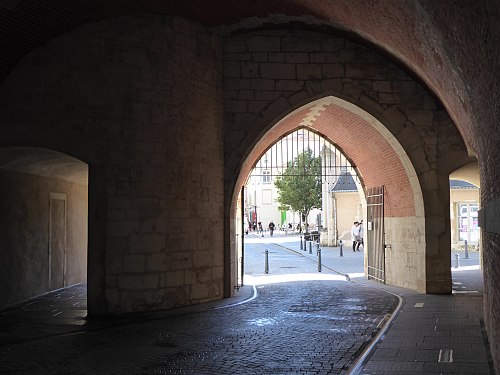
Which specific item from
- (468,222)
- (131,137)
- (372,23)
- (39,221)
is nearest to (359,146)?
(372,23)

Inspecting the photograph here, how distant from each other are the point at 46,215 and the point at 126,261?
2842 millimetres

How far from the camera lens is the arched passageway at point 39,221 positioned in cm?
950

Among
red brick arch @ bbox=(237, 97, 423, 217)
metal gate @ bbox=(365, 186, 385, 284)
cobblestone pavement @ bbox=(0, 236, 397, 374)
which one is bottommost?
cobblestone pavement @ bbox=(0, 236, 397, 374)

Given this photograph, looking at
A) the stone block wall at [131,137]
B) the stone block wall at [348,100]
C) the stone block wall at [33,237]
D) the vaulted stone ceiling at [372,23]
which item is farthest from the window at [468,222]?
the stone block wall at [131,137]

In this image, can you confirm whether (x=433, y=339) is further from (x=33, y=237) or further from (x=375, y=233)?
(x=375, y=233)

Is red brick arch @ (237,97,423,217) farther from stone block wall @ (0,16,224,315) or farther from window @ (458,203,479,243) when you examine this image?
window @ (458,203,479,243)

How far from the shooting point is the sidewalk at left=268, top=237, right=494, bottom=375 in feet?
18.6

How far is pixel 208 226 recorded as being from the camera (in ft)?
34.6

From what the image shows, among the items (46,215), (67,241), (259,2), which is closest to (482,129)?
(259,2)

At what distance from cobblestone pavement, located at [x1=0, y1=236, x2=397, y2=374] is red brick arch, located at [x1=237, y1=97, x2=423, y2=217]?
3.12m

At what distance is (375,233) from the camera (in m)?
14.4

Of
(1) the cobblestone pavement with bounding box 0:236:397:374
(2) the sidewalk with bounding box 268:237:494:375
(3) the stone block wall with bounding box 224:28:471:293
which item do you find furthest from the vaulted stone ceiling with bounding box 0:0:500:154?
(1) the cobblestone pavement with bounding box 0:236:397:374

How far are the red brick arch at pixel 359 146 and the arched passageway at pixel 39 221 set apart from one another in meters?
3.67

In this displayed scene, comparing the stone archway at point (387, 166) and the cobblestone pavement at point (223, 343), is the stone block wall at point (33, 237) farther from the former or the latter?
the stone archway at point (387, 166)
